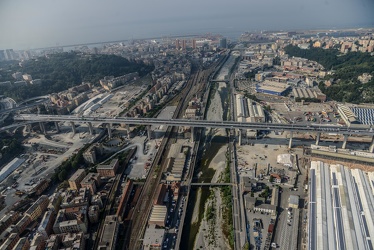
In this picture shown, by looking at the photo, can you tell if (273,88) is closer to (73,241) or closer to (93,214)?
(93,214)

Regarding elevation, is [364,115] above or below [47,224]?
above

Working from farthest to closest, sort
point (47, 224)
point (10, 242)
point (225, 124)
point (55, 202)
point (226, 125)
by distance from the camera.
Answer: point (225, 124) < point (226, 125) < point (55, 202) < point (47, 224) < point (10, 242)

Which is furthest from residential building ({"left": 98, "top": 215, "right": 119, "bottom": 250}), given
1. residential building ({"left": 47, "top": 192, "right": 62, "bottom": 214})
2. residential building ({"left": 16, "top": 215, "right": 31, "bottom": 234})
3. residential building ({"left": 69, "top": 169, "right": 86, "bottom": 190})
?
residential building ({"left": 16, "top": 215, "right": 31, "bottom": 234})

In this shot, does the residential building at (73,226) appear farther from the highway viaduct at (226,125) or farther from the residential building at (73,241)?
the highway viaduct at (226,125)

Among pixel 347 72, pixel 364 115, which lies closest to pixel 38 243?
pixel 364 115

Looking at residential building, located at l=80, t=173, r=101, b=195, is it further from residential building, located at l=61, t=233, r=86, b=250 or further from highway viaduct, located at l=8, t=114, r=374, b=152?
highway viaduct, located at l=8, t=114, r=374, b=152

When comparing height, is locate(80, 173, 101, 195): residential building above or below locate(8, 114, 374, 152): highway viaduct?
below

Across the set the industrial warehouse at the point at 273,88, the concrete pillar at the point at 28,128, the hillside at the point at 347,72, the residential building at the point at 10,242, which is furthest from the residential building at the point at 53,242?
the hillside at the point at 347,72

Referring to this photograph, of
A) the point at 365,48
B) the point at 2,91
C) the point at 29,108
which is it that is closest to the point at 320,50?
the point at 365,48
